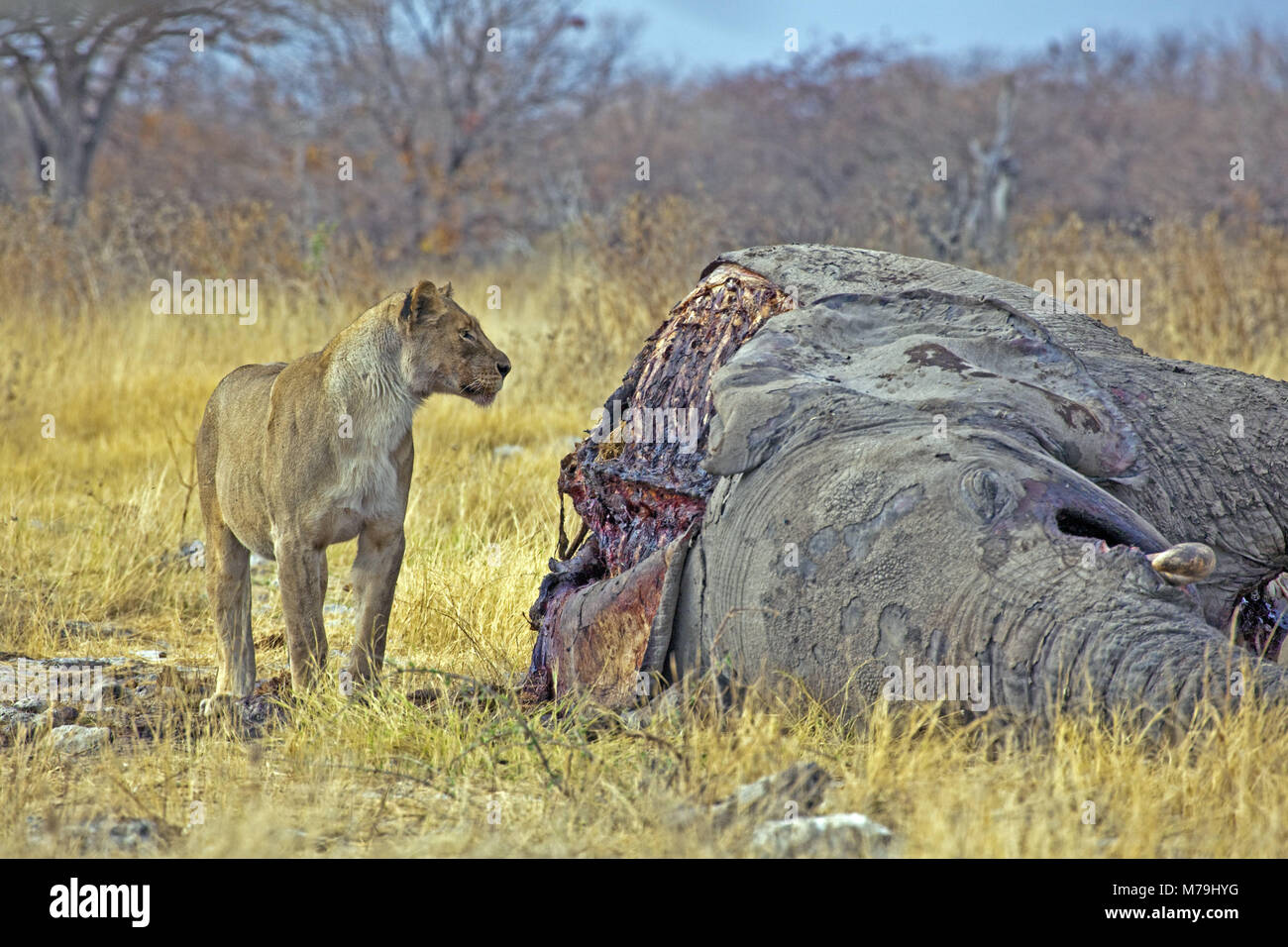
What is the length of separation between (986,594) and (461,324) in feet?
6.95

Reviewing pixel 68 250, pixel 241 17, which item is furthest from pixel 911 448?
pixel 241 17

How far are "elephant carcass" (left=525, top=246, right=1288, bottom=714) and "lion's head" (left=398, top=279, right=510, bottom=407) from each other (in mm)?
429

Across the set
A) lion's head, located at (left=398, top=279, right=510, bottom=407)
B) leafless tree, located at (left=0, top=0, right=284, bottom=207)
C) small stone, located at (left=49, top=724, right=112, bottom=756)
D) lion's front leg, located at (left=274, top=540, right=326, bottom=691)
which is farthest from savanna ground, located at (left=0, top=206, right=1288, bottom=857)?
leafless tree, located at (left=0, top=0, right=284, bottom=207)

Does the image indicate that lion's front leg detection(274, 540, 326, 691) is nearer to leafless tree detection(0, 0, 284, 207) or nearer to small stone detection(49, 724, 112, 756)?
small stone detection(49, 724, 112, 756)

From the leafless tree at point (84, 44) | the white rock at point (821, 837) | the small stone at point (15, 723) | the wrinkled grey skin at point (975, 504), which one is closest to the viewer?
the white rock at point (821, 837)

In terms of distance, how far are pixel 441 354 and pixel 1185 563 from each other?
2.47 metres

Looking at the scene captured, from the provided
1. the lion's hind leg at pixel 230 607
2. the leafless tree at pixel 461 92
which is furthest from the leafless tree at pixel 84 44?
the lion's hind leg at pixel 230 607

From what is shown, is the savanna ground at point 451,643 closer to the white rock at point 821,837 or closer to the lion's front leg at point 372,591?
the white rock at point 821,837

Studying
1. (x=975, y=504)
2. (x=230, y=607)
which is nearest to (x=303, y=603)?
(x=230, y=607)

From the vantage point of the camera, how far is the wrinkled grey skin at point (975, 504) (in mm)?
3080

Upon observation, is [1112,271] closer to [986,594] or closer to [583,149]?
[986,594]

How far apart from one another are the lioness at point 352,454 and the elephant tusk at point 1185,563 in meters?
2.27

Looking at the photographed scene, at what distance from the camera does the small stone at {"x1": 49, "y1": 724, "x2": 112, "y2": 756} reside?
12.8 ft

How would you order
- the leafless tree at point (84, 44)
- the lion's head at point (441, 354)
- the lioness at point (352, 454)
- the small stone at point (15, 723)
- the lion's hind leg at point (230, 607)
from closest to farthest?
the small stone at point (15, 723) → the lioness at point (352, 454) → the lion's head at point (441, 354) → the lion's hind leg at point (230, 607) → the leafless tree at point (84, 44)
